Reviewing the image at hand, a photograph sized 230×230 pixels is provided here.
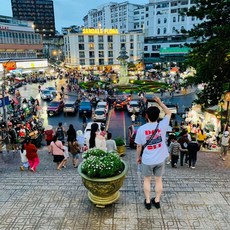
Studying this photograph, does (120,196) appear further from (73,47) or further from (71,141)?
→ (73,47)

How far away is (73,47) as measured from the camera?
2940 inches

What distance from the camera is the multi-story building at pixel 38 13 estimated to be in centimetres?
14588

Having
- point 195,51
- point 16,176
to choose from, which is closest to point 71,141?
point 16,176

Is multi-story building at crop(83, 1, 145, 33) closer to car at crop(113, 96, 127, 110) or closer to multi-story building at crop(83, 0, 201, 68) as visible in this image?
multi-story building at crop(83, 0, 201, 68)

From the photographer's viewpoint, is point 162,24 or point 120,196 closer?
point 120,196

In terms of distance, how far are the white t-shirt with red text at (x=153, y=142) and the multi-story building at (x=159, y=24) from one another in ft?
231

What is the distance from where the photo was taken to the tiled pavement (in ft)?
15.2

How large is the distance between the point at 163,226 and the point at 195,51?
12163 millimetres

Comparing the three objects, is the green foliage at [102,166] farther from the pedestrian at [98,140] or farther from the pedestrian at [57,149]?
the pedestrian at [57,149]

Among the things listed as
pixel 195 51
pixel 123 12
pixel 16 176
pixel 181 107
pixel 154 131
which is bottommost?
pixel 181 107

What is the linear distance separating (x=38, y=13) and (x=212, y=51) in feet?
521

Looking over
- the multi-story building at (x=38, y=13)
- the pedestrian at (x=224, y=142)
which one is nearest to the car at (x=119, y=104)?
the pedestrian at (x=224, y=142)

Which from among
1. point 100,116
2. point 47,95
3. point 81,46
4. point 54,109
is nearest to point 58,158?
point 100,116

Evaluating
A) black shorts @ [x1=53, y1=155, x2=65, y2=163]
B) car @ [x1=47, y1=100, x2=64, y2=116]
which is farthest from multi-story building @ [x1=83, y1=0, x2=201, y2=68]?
black shorts @ [x1=53, y1=155, x2=65, y2=163]
